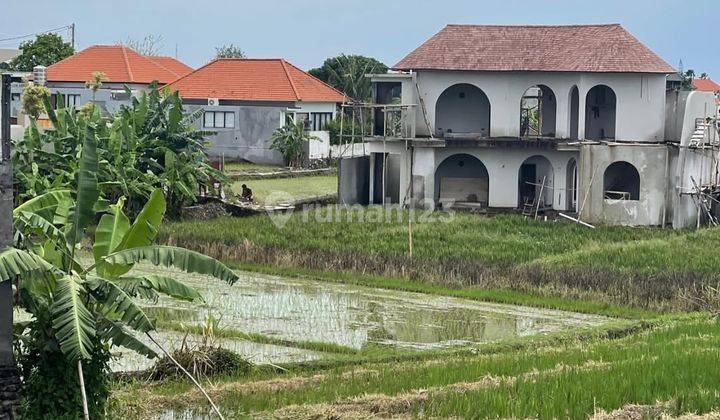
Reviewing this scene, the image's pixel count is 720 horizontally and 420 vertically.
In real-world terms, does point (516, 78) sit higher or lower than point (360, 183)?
higher

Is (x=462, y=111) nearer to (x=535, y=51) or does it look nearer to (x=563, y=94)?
(x=535, y=51)

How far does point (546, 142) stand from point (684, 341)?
69.7ft

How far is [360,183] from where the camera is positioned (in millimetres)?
40969

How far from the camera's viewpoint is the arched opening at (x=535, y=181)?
130 ft

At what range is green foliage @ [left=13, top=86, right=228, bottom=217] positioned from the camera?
29.9 m

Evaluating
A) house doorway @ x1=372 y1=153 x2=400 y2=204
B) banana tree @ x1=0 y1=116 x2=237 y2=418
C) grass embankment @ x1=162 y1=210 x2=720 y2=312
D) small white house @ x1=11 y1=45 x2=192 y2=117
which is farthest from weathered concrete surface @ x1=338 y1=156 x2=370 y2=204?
banana tree @ x1=0 y1=116 x2=237 y2=418

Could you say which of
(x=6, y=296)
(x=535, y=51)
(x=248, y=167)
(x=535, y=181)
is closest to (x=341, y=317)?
(x=6, y=296)

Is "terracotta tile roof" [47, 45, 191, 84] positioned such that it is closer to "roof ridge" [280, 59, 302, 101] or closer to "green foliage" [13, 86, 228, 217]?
"roof ridge" [280, 59, 302, 101]

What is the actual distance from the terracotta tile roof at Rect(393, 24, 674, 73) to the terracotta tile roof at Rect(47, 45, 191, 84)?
65.2ft

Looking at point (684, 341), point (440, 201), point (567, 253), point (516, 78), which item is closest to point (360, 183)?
point (440, 201)

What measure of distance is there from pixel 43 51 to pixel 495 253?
141ft

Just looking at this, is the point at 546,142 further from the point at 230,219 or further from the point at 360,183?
the point at 230,219

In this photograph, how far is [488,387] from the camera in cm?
1424

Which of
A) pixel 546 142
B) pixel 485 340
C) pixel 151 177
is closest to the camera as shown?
pixel 485 340
